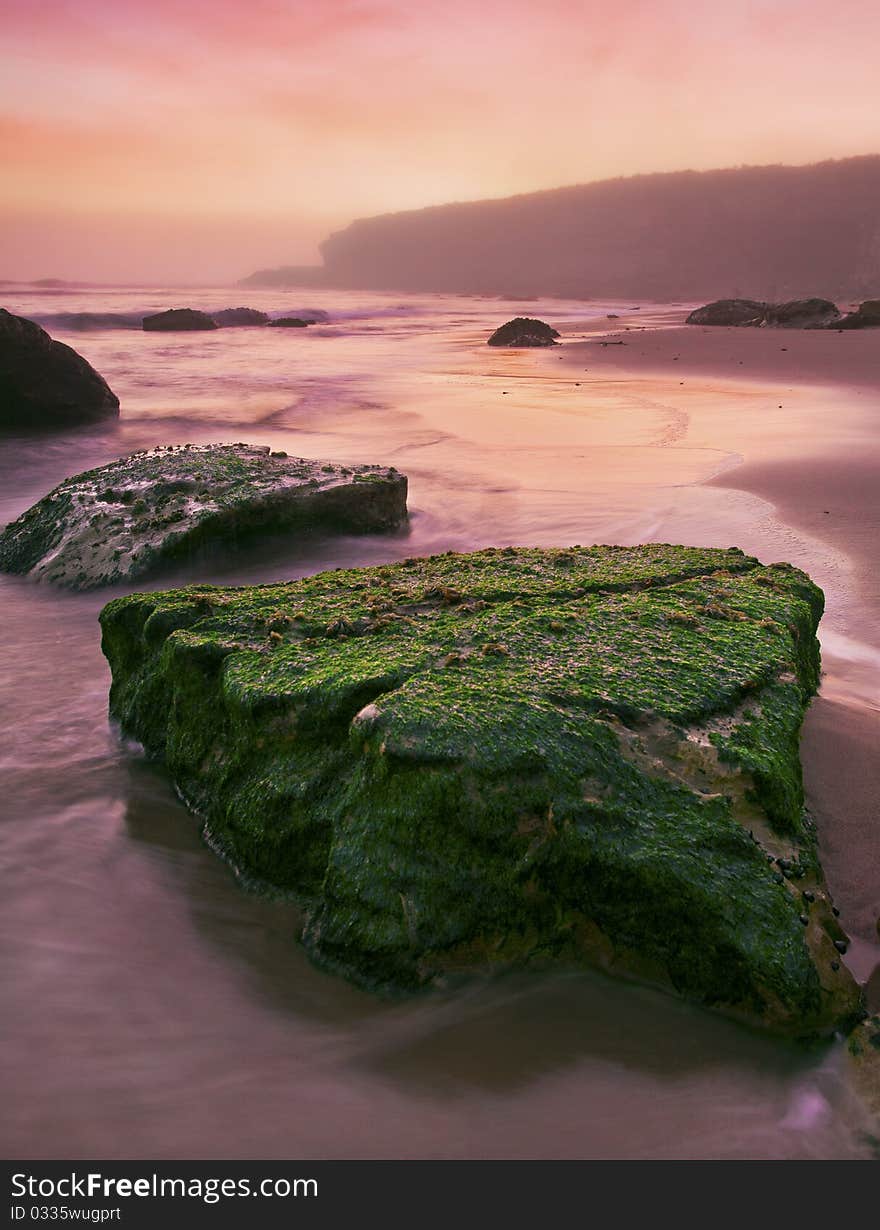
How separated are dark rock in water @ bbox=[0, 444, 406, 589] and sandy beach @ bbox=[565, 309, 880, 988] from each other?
3.44 metres

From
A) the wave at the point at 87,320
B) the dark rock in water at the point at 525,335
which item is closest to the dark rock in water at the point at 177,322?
the wave at the point at 87,320

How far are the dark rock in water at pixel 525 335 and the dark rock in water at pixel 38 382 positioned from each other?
667 inches

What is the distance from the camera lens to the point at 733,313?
2953 centimetres

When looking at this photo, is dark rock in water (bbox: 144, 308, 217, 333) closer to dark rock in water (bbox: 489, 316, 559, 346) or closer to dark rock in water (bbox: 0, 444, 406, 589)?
dark rock in water (bbox: 489, 316, 559, 346)

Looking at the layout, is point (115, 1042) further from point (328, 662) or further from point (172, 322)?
point (172, 322)

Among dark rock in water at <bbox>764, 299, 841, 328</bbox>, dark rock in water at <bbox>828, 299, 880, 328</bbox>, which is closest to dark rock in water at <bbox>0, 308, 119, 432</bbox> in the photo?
dark rock in water at <bbox>828, 299, 880, 328</bbox>

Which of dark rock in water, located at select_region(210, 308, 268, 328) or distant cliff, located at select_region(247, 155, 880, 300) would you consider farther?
distant cliff, located at select_region(247, 155, 880, 300)

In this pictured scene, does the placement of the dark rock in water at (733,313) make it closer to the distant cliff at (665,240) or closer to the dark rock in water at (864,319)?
the dark rock in water at (864,319)

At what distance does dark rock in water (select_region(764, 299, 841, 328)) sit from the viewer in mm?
26188

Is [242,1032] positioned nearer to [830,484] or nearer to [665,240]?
[830,484]

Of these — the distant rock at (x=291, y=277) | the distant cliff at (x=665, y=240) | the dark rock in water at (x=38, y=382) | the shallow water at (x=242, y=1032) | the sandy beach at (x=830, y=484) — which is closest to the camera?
the shallow water at (x=242, y=1032)

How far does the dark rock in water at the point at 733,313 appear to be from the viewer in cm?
2916

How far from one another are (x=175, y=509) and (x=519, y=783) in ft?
14.3

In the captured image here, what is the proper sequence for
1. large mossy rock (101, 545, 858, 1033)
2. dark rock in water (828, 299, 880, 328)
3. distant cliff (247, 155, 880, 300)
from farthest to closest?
distant cliff (247, 155, 880, 300), dark rock in water (828, 299, 880, 328), large mossy rock (101, 545, 858, 1033)
